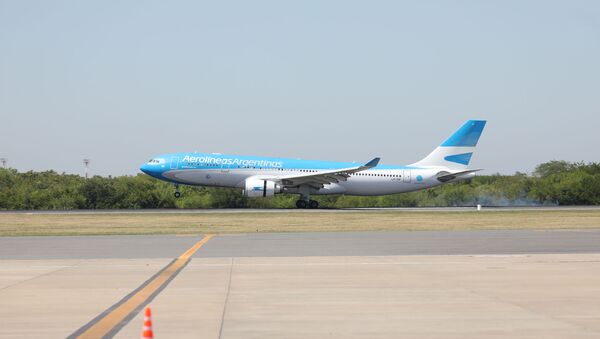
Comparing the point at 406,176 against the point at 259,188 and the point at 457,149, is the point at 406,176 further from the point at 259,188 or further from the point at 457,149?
the point at 259,188

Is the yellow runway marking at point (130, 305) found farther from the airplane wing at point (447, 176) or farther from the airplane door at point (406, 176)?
the airplane wing at point (447, 176)

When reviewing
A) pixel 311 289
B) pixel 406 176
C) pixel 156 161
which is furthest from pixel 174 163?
pixel 311 289

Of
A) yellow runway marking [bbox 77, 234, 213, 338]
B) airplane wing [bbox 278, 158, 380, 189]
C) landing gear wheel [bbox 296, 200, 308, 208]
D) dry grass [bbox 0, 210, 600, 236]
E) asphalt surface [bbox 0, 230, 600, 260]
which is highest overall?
airplane wing [bbox 278, 158, 380, 189]

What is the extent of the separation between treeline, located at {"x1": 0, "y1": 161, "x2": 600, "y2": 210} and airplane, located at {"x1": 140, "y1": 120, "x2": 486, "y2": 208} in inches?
323

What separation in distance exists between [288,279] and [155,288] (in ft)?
8.26

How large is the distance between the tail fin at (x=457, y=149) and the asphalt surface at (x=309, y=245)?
31.3 m

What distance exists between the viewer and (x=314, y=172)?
57906 mm

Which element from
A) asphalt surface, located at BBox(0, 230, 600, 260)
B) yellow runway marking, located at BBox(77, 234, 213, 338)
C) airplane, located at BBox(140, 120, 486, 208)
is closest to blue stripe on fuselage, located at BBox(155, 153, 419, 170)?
airplane, located at BBox(140, 120, 486, 208)

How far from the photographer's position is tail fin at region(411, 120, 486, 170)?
2424 inches

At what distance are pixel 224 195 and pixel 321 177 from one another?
1313cm

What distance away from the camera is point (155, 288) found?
46.7 ft

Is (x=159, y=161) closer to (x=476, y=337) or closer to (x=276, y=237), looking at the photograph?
(x=276, y=237)

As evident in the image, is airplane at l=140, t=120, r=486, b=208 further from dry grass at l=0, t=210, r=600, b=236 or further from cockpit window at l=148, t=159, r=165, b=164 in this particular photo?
dry grass at l=0, t=210, r=600, b=236

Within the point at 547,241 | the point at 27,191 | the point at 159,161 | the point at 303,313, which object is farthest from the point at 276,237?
the point at 27,191
